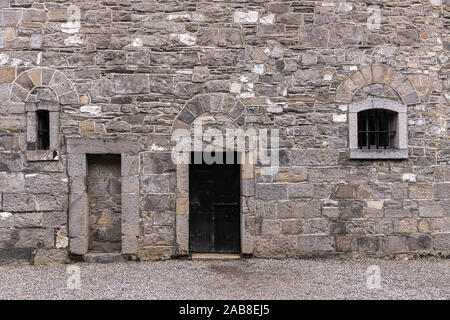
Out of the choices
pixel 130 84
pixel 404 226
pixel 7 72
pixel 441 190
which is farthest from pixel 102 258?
pixel 441 190

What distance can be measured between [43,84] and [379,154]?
5.30 meters

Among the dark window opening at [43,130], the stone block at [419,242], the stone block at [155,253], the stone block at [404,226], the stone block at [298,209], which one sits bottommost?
the stone block at [155,253]

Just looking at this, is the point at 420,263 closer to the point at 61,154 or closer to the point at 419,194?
the point at 419,194

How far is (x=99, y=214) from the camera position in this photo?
4859 mm

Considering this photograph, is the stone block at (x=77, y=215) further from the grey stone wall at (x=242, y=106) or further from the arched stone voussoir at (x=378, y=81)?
the arched stone voussoir at (x=378, y=81)

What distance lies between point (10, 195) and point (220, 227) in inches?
126

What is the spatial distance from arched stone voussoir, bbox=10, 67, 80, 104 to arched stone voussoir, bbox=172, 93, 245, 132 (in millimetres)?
1624

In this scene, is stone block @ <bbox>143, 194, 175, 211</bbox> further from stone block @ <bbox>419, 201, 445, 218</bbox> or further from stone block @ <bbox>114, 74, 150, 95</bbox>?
stone block @ <bbox>419, 201, 445, 218</bbox>

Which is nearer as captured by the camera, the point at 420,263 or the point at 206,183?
the point at 420,263

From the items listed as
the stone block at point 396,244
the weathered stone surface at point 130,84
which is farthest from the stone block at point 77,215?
the stone block at point 396,244

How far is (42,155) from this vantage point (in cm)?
466

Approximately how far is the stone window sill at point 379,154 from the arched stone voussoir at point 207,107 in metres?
1.88

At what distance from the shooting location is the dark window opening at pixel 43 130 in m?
4.82

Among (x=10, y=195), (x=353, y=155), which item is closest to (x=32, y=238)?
(x=10, y=195)
